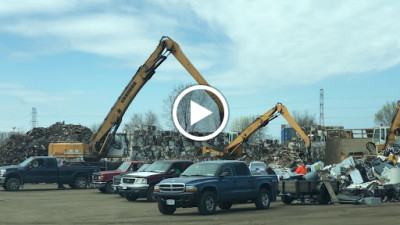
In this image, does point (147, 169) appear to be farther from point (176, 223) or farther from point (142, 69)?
point (142, 69)

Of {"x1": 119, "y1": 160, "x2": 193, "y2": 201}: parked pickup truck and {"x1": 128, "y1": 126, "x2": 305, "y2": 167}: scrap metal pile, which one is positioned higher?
{"x1": 128, "y1": 126, "x2": 305, "y2": 167}: scrap metal pile

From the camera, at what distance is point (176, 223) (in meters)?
16.1

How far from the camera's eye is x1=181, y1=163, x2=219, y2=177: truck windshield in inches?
759

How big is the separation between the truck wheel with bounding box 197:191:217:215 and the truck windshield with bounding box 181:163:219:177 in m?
0.83

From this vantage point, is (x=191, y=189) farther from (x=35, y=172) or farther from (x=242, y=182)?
(x=35, y=172)

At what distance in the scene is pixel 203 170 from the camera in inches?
771

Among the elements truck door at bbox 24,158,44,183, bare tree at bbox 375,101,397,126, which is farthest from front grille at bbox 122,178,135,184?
bare tree at bbox 375,101,397,126

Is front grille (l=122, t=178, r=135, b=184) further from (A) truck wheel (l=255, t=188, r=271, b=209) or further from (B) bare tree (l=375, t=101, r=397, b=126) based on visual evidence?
(B) bare tree (l=375, t=101, r=397, b=126)

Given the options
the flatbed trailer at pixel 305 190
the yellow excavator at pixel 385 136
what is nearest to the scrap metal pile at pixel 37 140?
the yellow excavator at pixel 385 136

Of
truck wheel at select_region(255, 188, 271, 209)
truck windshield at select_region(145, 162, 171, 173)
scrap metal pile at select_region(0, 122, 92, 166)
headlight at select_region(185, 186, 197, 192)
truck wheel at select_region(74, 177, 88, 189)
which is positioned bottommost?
truck wheel at select_region(74, 177, 88, 189)

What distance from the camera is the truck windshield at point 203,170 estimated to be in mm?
19267

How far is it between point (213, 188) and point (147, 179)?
6.45 metres

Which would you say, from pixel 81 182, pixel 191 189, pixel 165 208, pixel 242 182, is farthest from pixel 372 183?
pixel 81 182

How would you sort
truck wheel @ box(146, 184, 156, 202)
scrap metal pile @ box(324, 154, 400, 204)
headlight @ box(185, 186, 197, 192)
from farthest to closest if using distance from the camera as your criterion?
truck wheel @ box(146, 184, 156, 202), scrap metal pile @ box(324, 154, 400, 204), headlight @ box(185, 186, 197, 192)
